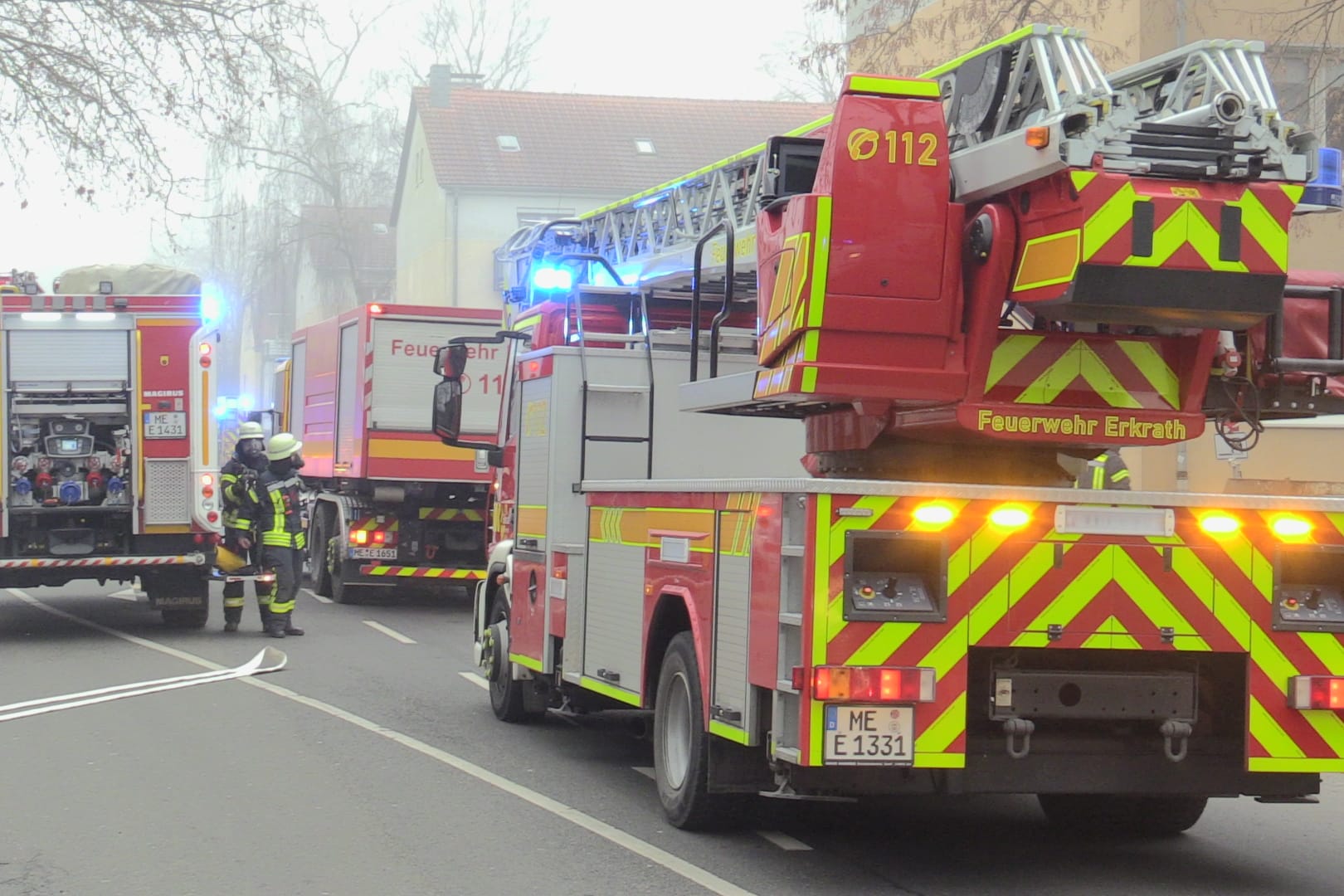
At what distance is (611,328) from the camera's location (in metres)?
10.4

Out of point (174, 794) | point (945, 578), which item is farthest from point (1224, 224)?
point (174, 794)

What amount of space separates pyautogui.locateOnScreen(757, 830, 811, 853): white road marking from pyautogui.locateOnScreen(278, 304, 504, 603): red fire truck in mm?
10553

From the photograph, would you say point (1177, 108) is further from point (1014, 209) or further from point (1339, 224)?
point (1339, 224)

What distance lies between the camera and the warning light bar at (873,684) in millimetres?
6266

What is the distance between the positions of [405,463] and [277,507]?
238cm

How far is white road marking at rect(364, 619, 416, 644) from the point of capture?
15.6m

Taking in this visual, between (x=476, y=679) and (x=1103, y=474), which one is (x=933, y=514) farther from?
(x=476, y=679)

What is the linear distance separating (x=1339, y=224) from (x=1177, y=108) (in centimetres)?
1440

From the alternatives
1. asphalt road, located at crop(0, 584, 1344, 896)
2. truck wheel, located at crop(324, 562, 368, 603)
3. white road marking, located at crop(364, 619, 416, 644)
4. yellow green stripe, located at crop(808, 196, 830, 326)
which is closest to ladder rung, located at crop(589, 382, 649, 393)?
asphalt road, located at crop(0, 584, 1344, 896)

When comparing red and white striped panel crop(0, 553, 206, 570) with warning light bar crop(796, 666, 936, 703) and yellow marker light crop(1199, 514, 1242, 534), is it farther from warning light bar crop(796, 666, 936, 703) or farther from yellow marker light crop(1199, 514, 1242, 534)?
yellow marker light crop(1199, 514, 1242, 534)

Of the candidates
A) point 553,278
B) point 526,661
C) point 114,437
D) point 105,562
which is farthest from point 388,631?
point 526,661

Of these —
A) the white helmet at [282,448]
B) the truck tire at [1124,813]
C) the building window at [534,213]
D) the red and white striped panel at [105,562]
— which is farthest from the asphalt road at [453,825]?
the building window at [534,213]

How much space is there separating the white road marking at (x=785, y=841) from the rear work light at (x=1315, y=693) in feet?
6.50

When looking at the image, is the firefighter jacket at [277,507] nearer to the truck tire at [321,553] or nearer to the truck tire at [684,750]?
the truck tire at [321,553]
